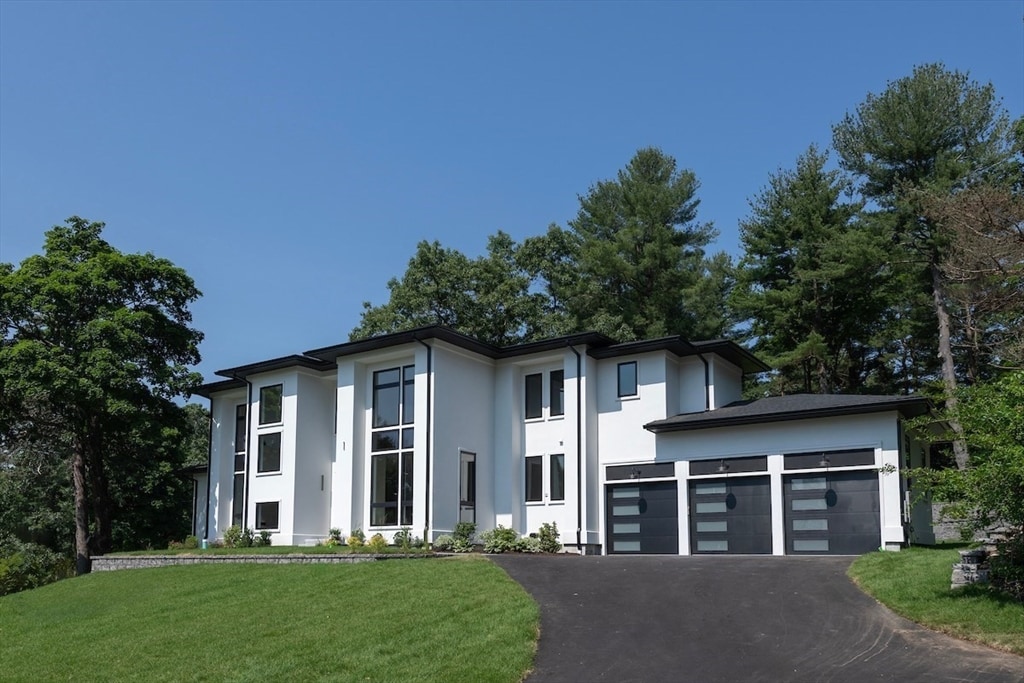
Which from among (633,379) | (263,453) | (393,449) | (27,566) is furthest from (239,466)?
(633,379)

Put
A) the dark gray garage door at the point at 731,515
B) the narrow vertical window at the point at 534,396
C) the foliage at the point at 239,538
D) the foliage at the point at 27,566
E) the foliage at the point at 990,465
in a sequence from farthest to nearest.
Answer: the foliage at the point at 27,566 → the foliage at the point at 239,538 → the narrow vertical window at the point at 534,396 → the dark gray garage door at the point at 731,515 → the foliage at the point at 990,465

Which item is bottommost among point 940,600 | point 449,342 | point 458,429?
point 940,600

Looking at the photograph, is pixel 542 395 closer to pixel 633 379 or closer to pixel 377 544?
pixel 633 379

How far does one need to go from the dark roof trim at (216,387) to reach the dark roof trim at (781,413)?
13352 millimetres

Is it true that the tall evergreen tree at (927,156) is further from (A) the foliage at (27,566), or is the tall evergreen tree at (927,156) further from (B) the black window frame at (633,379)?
(A) the foliage at (27,566)

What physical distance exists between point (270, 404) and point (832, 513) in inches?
641

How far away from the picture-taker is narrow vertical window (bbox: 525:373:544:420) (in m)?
26.5

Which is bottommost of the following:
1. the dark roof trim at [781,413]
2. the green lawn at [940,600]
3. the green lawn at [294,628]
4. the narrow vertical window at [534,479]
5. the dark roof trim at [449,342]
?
the green lawn at [294,628]

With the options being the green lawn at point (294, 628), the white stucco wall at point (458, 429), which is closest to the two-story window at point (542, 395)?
the white stucco wall at point (458, 429)

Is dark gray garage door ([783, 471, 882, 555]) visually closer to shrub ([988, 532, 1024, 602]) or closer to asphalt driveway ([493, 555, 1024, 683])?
asphalt driveway ([493, 555, 1024, 683])

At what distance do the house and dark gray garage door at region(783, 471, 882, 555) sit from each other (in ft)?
0.10

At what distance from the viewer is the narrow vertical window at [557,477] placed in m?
25.4

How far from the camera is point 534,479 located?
26.0 m

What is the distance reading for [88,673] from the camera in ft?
44.6
